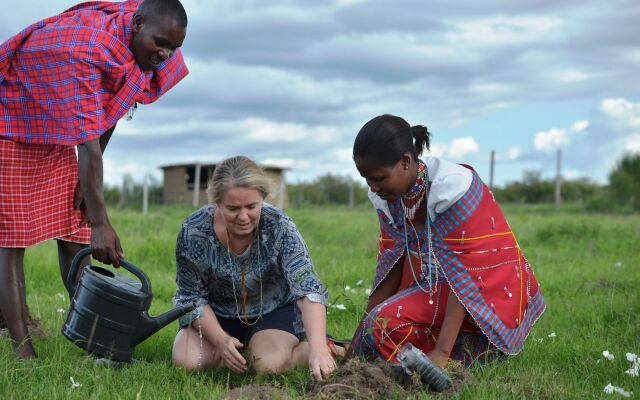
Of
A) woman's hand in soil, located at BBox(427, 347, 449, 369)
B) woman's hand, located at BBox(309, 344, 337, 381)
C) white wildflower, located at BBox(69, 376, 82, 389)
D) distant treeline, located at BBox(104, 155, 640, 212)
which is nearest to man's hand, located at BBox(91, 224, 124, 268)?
white wildflower, located at BBox(69, 376, 82, 389)

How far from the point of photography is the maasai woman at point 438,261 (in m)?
3.31

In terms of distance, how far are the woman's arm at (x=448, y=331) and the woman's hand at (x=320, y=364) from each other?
0.51 m

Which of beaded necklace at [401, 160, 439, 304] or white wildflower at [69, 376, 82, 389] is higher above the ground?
Answer: beaded necklace at [401, 160, 439, 304]

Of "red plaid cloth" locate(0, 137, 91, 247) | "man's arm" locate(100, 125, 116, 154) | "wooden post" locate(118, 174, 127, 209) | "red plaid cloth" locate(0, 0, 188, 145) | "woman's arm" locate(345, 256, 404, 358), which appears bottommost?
"wooden post" locate(118, 174, 127, 209)

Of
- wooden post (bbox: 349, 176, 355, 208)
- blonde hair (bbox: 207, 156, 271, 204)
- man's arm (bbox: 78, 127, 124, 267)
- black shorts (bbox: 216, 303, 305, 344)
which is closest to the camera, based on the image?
blonde hair (bbox: 207, 156, 271, 204)

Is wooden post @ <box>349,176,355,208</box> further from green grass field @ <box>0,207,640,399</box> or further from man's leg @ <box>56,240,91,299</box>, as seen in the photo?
man's leg @ <box>56,240,91,299</box>

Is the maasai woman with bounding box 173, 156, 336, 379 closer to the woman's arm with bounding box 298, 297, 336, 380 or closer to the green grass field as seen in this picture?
the woman's arm with bounding box 298, 297, 336, 380

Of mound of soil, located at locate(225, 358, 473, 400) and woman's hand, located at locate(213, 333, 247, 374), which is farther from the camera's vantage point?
woman's hand, located at locate(213, 333, 247, 374)

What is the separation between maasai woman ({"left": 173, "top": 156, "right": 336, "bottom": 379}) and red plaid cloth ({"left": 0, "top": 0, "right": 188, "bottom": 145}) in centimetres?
74

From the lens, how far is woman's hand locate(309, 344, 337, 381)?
3203mm

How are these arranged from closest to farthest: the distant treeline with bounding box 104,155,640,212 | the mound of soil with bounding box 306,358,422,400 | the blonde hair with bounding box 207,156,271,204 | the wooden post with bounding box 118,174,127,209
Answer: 1. the mound of soil with bounding box 306,358,422,400
2. the blonde hair with bounding box 207,156,271,204
3. the distant treeline with bounding box 104,155,640,212
4. the wooden post with bounding box 118,174,127,209

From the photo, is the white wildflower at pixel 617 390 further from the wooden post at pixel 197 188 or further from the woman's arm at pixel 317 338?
the wooden post at pixel 197 188

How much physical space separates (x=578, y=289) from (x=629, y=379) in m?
2.61

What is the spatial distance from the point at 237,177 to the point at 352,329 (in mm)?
1641
